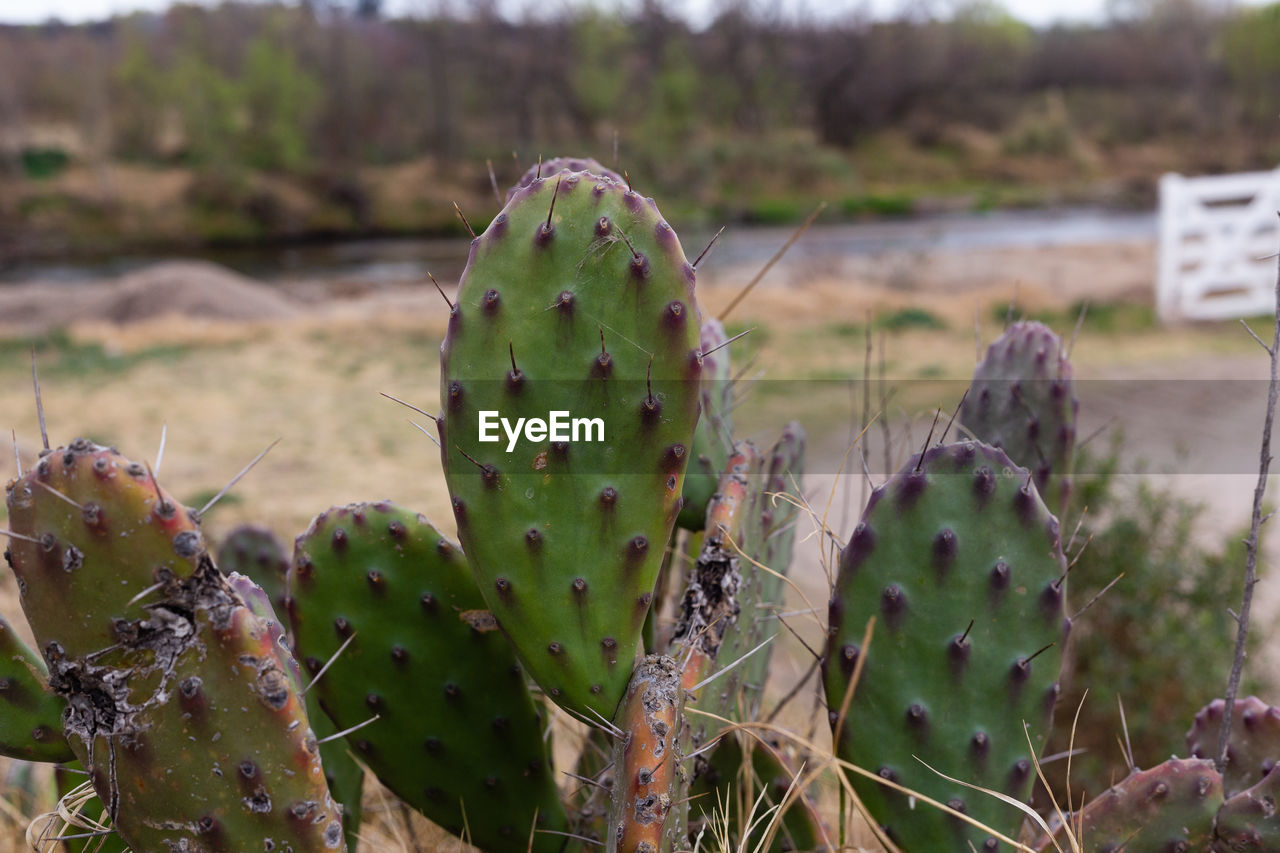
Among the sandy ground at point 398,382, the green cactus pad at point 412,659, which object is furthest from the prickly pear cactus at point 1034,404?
the green cactus pad at point 412,659

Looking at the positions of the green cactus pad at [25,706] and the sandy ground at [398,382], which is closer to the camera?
the green cactus pad at [25,706]

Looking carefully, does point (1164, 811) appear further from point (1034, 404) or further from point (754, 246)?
point (754, 246)

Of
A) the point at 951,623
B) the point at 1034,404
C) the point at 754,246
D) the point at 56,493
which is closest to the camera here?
the point at 56,493

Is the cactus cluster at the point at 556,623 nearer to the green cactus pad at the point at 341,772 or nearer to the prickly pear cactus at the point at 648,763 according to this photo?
the prickly pear cactus at the point at 648,763

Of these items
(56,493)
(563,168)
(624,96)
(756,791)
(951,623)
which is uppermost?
(624,96)

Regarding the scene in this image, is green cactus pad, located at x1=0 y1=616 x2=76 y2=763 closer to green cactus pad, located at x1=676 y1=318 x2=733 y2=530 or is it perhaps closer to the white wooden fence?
green cactus pad, located at x1=676 y1=318 x2=733 y2=530

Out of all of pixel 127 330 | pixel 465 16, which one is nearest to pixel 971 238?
pixel 127 330

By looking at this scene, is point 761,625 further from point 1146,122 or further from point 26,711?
point 1146,122

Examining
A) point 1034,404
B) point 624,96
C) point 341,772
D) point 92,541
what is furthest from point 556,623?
point 624,96
